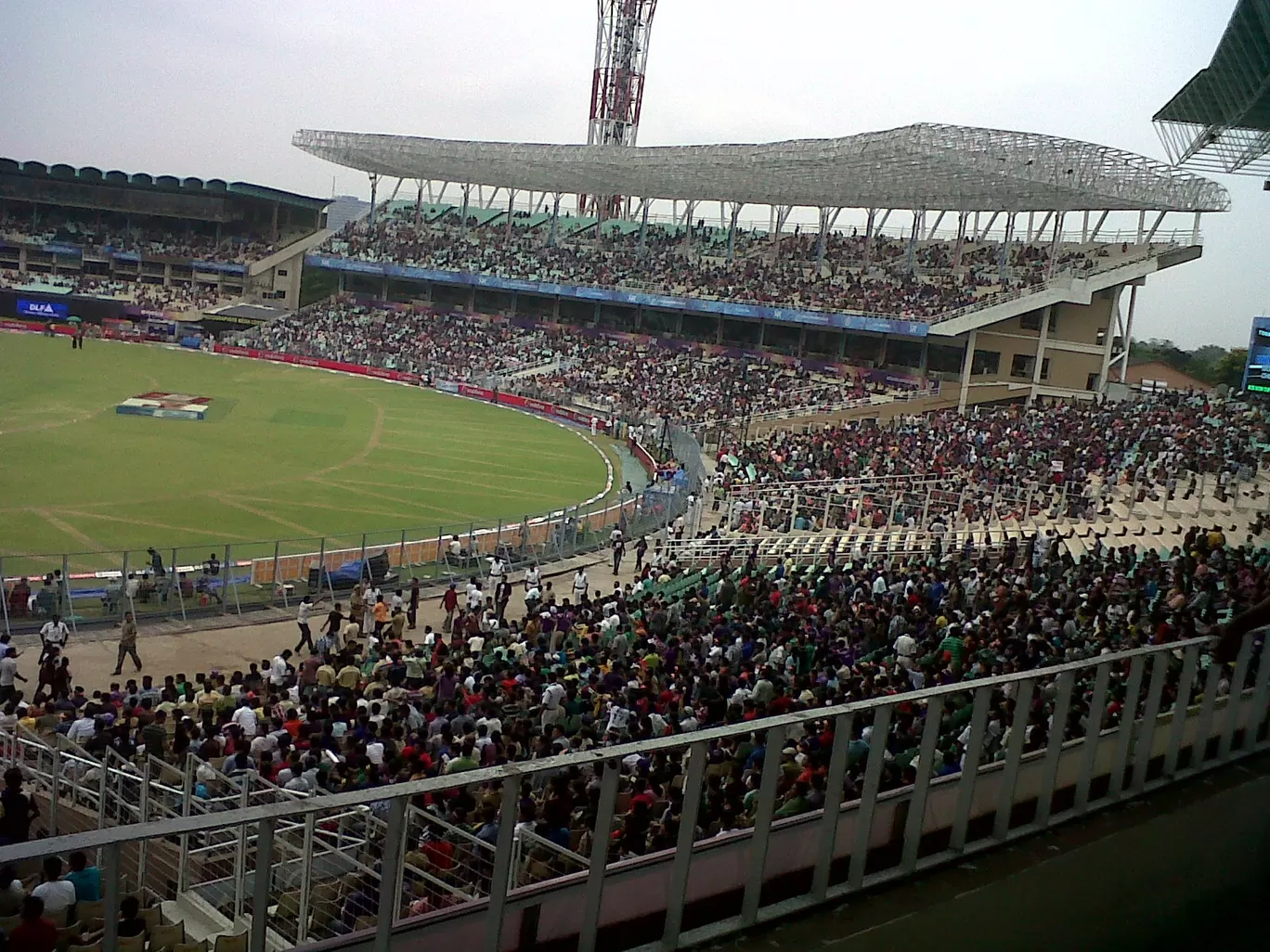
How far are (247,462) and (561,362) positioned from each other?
96.7 feet

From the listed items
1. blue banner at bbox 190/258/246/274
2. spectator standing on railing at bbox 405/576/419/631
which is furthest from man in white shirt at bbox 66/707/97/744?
blue banner at bbox 190/258/246/274

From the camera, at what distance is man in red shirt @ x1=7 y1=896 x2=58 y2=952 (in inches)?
140

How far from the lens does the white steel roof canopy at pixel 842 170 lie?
145 ft

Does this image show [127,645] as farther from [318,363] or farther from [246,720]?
[318,363]

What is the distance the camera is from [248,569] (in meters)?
20.0

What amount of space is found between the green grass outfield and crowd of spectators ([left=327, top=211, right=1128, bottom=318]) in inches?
670

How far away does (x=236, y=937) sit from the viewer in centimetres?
455

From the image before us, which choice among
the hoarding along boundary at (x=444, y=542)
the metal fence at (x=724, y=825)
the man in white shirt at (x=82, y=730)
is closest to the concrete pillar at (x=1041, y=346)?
the hoarding along boundary at (x=444, y=542)

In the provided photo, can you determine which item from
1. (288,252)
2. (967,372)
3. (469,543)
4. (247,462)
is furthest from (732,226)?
(469,543)

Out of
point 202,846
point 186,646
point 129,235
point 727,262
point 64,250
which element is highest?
point 727,262

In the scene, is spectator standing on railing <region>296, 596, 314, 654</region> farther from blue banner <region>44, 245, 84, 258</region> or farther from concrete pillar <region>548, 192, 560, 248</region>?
blue banner <region>44, 245, 84, 258</region>

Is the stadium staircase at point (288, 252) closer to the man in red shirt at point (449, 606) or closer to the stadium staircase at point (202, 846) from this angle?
the man in red shirt at point (449, 606)

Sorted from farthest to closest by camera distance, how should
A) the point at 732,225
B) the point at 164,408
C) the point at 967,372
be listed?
the point at 732,225
the point at 967,372
the point at 164,408

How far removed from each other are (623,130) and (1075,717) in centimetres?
8387
